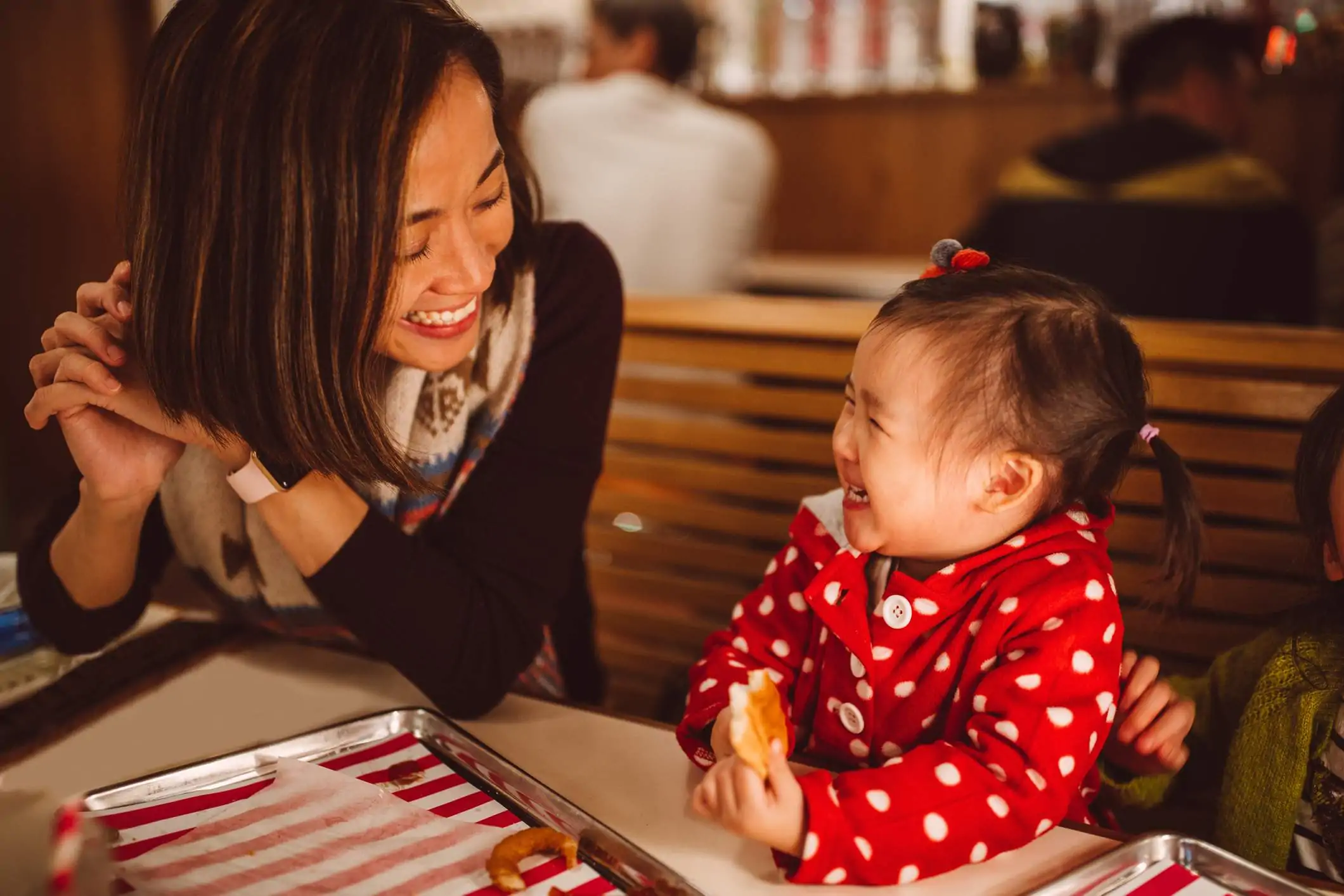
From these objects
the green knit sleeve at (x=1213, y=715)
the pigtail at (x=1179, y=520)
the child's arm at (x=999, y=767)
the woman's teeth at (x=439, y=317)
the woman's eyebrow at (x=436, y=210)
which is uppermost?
the woman's eyebrow at (x=436, y=210)

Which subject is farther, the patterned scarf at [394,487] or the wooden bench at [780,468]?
the wooden bench at [780,468]

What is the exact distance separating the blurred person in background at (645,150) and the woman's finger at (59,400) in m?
1.97

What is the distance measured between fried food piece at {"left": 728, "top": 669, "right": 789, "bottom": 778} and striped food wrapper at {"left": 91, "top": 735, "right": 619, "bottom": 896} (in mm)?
145

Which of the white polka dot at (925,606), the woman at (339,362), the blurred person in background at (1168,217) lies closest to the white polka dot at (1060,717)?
the white polka dot at (925,606)

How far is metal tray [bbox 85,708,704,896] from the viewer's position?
32.0 inches

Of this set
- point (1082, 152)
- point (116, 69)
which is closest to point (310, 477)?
point (1082, 152)

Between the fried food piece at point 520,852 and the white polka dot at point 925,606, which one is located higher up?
the white polka dot at point 925,606

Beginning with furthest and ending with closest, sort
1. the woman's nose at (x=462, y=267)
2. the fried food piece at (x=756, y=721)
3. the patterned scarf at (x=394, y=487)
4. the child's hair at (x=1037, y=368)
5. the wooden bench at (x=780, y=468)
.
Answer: the wooden bench at (x=780, y=468) → the patterned scarf at (x=394, y=487) → the woman's nose at (x=462, y=267) → the child's hair at (x=1037, y=368) → the fried food piece at (x=756, y=721)

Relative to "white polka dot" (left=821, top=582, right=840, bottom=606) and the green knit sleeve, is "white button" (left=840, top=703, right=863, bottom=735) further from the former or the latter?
→ the green knit sleeve

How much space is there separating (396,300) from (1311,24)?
3207 millimetres

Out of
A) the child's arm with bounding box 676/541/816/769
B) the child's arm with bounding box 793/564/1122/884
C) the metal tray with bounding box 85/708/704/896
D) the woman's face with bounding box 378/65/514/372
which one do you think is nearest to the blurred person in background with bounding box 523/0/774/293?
the woman's face with bounding box 378/65/514/372

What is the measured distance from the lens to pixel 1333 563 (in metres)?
0.99

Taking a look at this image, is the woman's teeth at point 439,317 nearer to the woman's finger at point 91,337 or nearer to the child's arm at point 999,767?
the woman's finger at point 91,337

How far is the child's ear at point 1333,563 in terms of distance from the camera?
979mm
